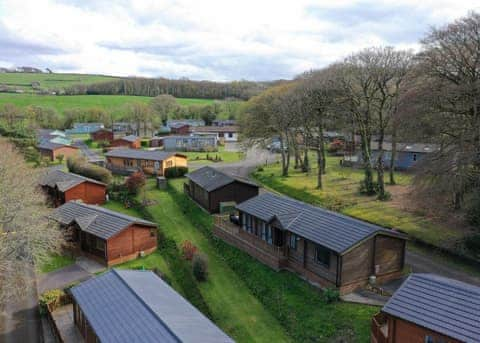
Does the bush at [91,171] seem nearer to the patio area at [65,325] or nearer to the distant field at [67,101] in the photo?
the patio area at [65,325]

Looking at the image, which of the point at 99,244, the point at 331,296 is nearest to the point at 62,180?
the point at 99,244

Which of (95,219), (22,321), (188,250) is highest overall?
(95,219)

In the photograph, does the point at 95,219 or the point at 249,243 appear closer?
the point at 249,243

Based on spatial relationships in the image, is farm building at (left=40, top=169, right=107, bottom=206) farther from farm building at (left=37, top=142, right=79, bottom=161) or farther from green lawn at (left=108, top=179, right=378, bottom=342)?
farm building at (left=37, top=142, right=79, bottom=161)

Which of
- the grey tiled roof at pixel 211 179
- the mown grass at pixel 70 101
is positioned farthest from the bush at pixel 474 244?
the mown grass at pixel 70 101

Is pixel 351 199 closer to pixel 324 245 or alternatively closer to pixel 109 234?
pixel 324 245

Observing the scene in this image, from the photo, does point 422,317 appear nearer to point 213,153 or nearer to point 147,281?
point 147,281
